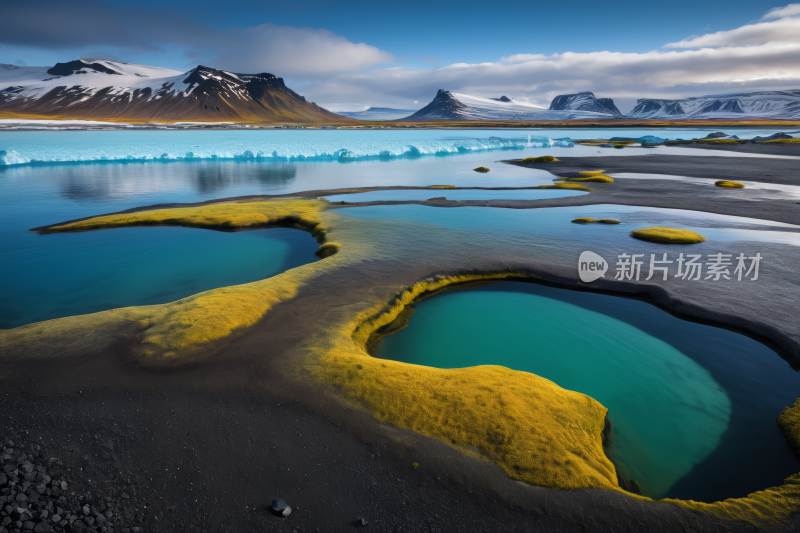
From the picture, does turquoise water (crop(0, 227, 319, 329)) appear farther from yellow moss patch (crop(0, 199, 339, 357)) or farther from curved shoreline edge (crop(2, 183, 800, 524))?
curved shoreline edge (crop(2, 183, 800, 524))

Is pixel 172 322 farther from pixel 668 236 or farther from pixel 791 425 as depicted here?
pixel 668 236

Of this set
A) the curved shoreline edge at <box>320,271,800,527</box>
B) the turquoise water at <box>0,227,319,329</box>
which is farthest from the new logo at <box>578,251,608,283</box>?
the turquoise water at <box>0,227,319,329</box>

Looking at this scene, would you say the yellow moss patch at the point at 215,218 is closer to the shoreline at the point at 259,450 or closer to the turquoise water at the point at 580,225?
the turquoise water at the point at 580,225

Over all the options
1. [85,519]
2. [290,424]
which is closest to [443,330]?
[290,424]

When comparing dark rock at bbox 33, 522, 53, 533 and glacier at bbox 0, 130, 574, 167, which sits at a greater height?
glacier at bbox 0, 130, 574, 167

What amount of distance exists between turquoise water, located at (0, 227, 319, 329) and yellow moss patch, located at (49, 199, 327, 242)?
0.93m

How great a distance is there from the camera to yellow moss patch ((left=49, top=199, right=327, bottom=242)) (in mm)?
23219

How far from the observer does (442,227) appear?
21.6 meters

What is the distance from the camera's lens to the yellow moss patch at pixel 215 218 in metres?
23.2

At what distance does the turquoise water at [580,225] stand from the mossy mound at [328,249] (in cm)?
671

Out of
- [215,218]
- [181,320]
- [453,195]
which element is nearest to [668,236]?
[453,195]

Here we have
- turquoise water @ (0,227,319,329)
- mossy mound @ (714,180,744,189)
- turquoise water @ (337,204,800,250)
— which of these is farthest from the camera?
mossy mound @ (714,180,744,189)

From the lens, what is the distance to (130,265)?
675 inches

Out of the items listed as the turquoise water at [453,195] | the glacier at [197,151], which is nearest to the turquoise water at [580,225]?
the turquoise water at [453,195]
